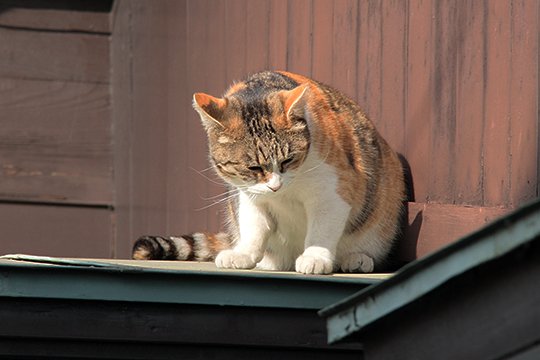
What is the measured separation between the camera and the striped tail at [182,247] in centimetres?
446

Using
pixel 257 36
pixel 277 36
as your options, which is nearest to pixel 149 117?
pixel 257 36

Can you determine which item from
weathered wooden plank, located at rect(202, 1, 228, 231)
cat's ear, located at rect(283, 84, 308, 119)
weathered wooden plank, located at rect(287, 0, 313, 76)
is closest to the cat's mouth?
cat's ear, located at rect(283, 84, 308, 119)

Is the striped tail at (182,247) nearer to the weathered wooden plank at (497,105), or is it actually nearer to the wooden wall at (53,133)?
the weathered wooden plank at (497,105)

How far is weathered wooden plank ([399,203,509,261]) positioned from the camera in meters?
3.29

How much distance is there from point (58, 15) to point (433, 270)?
22.3 ft

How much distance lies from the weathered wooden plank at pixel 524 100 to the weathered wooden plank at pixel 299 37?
1801mm

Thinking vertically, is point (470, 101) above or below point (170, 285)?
above

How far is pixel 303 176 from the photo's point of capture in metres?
3.80

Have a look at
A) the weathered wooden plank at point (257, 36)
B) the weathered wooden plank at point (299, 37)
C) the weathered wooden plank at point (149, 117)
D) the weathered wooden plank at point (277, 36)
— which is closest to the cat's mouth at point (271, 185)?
the weathered wooden plank at point (299, 37)

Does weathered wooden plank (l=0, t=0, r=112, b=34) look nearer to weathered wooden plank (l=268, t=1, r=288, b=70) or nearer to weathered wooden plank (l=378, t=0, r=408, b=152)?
weathered wooden plank (l=268, t=1, r=288, b=70)

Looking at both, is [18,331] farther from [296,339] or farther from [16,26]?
[16,26]

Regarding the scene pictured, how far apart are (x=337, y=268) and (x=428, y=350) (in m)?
1.84

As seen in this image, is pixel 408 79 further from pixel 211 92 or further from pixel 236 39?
pixel 211 92

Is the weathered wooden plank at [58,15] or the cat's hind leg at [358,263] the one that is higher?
the weathered wooden plank at [58,15]
